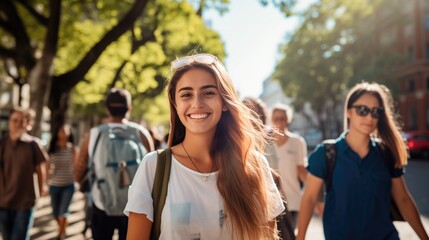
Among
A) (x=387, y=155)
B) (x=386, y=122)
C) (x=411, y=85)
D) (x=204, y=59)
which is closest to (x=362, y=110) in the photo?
(x=386, y=122)

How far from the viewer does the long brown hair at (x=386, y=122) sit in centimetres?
329

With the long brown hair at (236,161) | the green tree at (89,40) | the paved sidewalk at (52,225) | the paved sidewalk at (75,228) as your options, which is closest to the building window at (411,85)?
the green tree at (89,40)

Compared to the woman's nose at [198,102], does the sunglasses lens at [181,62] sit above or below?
above

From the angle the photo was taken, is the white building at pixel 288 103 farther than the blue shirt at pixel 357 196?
Yes

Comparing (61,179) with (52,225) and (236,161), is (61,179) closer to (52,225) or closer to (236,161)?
(52,225)

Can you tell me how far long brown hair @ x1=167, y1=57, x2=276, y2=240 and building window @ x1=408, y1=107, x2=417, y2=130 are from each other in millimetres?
42008

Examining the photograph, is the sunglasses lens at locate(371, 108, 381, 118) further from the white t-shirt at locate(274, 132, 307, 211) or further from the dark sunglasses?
the white t-shirt at locate(274, 132, 307, 211)

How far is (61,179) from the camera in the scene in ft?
21.9

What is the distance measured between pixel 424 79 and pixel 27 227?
133 feet

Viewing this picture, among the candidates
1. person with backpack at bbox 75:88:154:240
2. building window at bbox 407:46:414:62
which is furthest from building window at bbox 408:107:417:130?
person with backpack at bbox 75:88:154:240

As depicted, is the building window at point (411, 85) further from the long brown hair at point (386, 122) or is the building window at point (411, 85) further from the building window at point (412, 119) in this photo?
the long brown hair at point (386, 122)

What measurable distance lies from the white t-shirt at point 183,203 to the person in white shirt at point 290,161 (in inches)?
118

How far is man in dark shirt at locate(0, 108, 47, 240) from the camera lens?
174 inches

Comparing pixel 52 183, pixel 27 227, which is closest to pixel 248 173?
pixel 27 227
